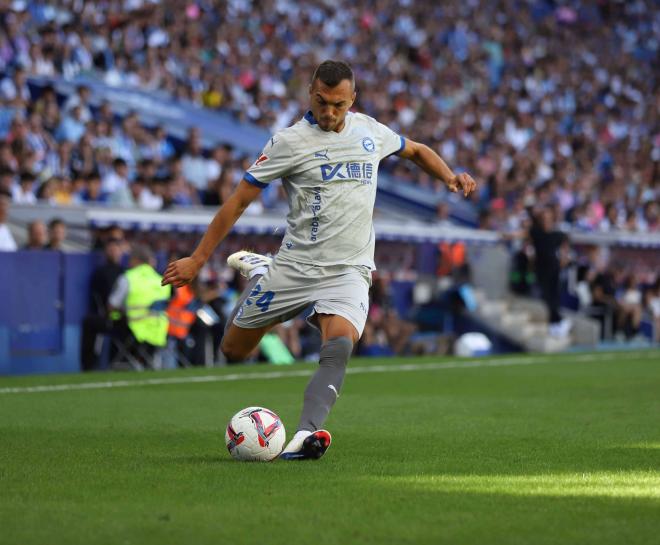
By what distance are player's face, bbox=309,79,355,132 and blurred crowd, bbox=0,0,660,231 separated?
10698mm

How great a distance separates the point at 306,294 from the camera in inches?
308

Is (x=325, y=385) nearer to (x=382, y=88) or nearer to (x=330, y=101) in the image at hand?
(x=330, y=101)

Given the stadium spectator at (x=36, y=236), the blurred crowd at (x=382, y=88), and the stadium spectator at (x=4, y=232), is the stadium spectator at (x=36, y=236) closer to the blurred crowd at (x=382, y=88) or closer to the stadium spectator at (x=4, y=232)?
the stadium spectator at (x=4, y=232)

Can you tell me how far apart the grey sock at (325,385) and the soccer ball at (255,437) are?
0.17m

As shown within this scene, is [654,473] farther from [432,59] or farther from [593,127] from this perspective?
[593,127]

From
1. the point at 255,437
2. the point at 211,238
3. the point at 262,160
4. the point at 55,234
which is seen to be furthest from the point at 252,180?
the point at 55,234

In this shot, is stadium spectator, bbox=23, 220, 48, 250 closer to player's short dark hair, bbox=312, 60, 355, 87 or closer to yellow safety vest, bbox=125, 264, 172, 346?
yellow safety vest, bbox=125, 264, 172, 346

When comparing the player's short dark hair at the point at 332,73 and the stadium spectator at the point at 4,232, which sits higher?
the player's short dark hair at the point at 332,73

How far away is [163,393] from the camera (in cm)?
1262

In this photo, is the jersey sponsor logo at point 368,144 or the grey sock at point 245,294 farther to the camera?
the grey sock at point 245,294

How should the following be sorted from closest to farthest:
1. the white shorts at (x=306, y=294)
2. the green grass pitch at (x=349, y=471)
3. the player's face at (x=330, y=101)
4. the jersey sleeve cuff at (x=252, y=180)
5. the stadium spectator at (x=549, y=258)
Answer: the green grass pitch at (x=349, y=471) < the player's face at (x=330, y=101) < the jersey sleeve cuff at (x=252, y=180) < the white shorts at (x=306, y=294) < the stadium spectator at (x=549, y=258)

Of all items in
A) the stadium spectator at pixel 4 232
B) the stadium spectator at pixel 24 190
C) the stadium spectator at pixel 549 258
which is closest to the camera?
the stadium spectator at pixel 4 232

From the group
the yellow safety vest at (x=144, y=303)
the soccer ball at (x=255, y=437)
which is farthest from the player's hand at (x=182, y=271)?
the yellow safety vest at (x=144, y=303)

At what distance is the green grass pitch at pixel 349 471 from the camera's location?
5137 millimetres
